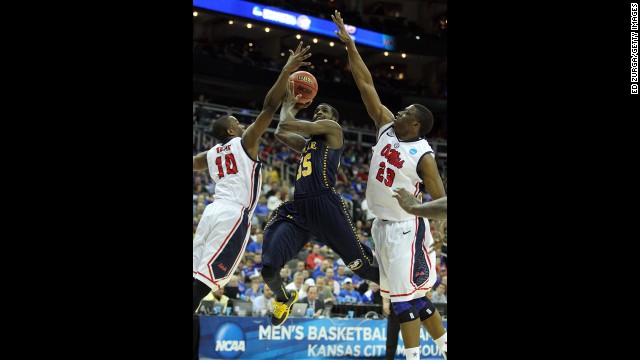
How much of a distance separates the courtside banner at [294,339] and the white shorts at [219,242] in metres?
3.49

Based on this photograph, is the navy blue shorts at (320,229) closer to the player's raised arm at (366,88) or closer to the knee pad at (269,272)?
the knee pad at (269,272)

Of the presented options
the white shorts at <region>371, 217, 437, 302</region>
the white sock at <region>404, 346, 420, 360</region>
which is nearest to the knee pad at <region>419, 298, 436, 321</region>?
the white shorts at <region>371, 217, 437, 302</region>

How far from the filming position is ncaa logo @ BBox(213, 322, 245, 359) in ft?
33.4

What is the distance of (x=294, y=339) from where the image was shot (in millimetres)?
10672

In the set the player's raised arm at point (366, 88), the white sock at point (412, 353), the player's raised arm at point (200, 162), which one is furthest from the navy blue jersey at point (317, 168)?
the white sock at point (412, 353)

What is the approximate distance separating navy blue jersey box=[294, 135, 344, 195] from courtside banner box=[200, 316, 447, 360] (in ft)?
12.3

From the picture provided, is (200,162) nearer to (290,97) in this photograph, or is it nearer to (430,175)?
(290,97)

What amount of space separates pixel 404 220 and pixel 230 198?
164cm

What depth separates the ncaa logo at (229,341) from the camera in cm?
1019
